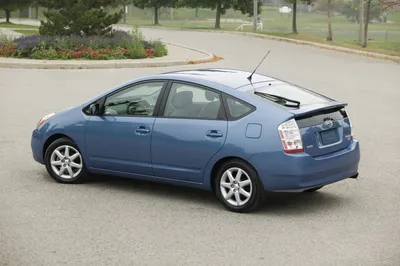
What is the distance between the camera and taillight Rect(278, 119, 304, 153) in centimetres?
838

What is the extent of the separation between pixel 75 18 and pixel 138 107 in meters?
23.6

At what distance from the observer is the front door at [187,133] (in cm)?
878

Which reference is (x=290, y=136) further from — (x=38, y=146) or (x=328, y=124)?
(x=38, y=146)

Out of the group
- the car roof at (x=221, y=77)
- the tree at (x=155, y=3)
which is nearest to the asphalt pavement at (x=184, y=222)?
the car roof at (x=221, y=77)

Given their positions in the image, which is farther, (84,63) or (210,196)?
(84,63)

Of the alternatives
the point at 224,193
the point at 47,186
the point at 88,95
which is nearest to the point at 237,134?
the point at 224,193

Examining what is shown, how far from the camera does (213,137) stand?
873 cm

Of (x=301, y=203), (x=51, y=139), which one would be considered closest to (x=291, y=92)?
(x=301, y=203)

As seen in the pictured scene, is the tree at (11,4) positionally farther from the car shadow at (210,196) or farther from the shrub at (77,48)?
the car shadow at (210,196)

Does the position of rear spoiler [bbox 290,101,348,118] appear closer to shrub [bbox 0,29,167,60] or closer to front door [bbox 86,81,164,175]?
front door [bbox 86,81,164,175]

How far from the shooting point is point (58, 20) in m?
31.8

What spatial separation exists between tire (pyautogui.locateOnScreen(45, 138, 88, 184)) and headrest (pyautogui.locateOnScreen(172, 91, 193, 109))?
1.40 metres

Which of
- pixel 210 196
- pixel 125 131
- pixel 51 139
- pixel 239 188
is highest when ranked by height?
pixel 125 131

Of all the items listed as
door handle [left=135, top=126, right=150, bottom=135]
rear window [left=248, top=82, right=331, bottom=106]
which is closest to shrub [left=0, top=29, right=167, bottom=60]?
door handle [left=135, top=126, right=150, bottom=135]
